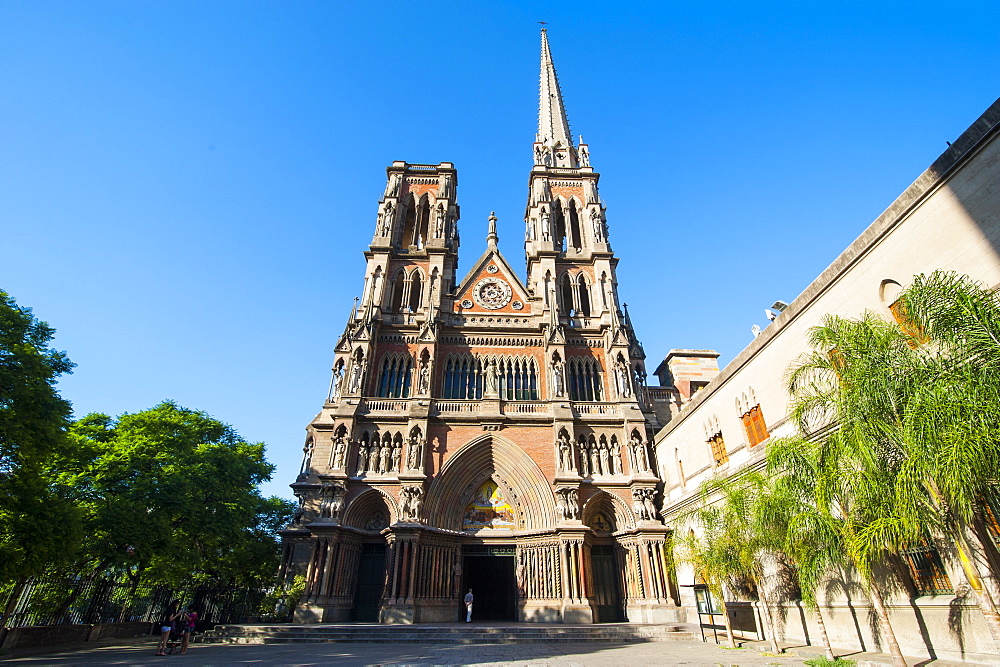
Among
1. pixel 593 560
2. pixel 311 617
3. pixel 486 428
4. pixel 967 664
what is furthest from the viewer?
pixel 486 428

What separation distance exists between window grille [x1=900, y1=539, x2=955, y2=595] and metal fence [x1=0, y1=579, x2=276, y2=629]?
21.9 metres

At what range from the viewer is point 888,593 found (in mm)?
10188

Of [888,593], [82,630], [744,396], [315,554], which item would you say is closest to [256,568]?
[315,554]

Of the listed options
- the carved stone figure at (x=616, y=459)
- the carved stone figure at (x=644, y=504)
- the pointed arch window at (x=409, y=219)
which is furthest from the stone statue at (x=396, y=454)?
the pointed arch window at (x=409, y=219)

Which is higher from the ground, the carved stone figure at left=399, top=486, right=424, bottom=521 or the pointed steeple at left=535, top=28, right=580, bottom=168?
the pointed steeple at left=535, top=28, right=580, bottom=168

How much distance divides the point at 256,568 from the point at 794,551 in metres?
25.6

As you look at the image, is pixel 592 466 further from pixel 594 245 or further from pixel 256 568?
pixel 256 568

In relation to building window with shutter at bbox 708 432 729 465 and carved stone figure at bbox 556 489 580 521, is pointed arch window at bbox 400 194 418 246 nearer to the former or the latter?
carved stone figure at bbox 556 489 580 521

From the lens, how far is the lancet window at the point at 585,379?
2573 cm

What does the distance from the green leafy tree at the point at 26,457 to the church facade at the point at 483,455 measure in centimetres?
972

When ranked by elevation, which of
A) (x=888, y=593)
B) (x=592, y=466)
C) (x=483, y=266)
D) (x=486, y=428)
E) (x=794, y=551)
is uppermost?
(x=483, y=266)

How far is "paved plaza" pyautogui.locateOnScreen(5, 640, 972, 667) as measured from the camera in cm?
1046

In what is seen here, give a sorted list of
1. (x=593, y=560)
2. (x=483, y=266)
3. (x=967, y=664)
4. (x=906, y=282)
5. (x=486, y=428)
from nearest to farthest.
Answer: (x=967, y=664)
(x=906, y=282)
(x=593, y=560)
(x=486, y=428)
(x=483, y=266)

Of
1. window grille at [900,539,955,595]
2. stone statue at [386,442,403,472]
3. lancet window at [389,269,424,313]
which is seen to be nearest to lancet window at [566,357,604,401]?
stone statue at [386,442,403,472]
